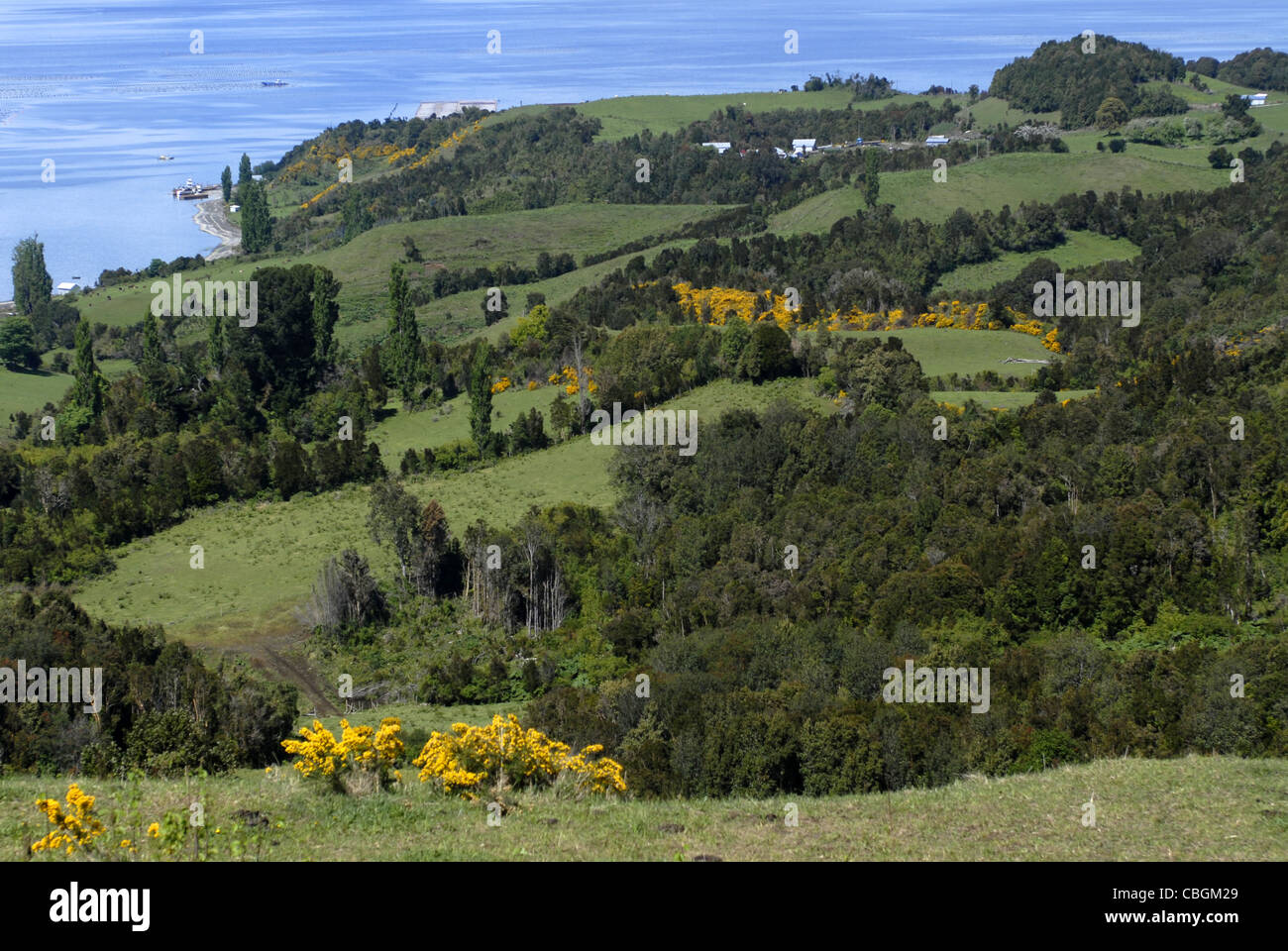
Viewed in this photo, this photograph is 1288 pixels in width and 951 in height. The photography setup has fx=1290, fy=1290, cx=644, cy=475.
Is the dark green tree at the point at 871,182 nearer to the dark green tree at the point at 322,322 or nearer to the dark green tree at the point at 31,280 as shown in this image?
the dark green tree at the point at 322,322

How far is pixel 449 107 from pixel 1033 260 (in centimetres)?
11426

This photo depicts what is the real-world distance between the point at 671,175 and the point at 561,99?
5105 cm

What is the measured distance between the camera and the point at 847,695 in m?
28.7

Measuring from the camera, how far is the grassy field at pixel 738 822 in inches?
512

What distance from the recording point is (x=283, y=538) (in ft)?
157

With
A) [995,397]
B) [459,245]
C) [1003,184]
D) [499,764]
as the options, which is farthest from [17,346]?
[1003,184]

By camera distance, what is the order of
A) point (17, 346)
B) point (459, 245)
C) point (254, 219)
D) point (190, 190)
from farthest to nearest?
1. point (190, 190)
2. point (254, 219)
3. point (459, 245)
4. point (17, 346)

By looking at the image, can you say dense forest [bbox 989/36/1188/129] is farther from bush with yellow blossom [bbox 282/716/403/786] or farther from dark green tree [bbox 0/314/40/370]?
bush with yellow blossom [bbox 282/716/403/786]

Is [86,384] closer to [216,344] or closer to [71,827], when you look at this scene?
[216,344]

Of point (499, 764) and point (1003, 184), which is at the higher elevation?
point (1003, 184)

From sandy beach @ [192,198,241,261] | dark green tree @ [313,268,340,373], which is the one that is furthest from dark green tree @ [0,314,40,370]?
sandy beach @ [192,198,241,261]

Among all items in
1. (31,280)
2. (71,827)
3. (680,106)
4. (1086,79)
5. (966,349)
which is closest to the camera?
(71,827)

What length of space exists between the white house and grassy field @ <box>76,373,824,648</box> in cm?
13493

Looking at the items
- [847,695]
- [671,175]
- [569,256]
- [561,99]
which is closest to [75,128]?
[561,99]
